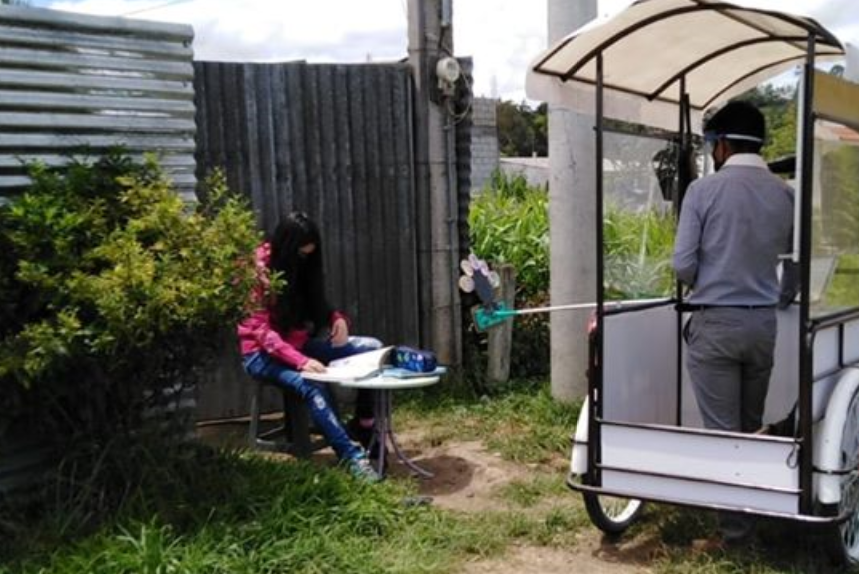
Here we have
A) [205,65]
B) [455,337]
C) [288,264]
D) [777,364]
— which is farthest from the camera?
[455,337]

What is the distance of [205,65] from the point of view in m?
6.51

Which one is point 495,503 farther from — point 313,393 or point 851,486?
point 851,486

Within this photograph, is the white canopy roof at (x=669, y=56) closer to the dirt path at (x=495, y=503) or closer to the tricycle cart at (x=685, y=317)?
the tricycle cart at (x=685, y=317)

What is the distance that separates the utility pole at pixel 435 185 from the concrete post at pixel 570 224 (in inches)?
34.5

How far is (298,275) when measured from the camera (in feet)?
18.1

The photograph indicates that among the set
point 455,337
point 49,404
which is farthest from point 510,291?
point 49,404

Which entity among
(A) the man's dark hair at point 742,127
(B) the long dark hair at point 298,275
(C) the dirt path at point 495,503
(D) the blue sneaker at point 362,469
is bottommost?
(C) the dirt path at point 495,503

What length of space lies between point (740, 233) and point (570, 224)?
267 centimetres

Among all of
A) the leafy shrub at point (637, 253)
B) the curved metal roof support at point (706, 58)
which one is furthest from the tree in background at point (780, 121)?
the leafy shrub at point (637, 253)

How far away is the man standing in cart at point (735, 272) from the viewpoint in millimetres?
4266

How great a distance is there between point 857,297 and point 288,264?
279cm

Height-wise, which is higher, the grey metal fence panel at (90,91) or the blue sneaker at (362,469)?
the grey metal fence panel at (90,91)

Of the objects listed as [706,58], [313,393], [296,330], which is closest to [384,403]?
[313,393]

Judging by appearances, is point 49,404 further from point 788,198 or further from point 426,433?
point 788,198
